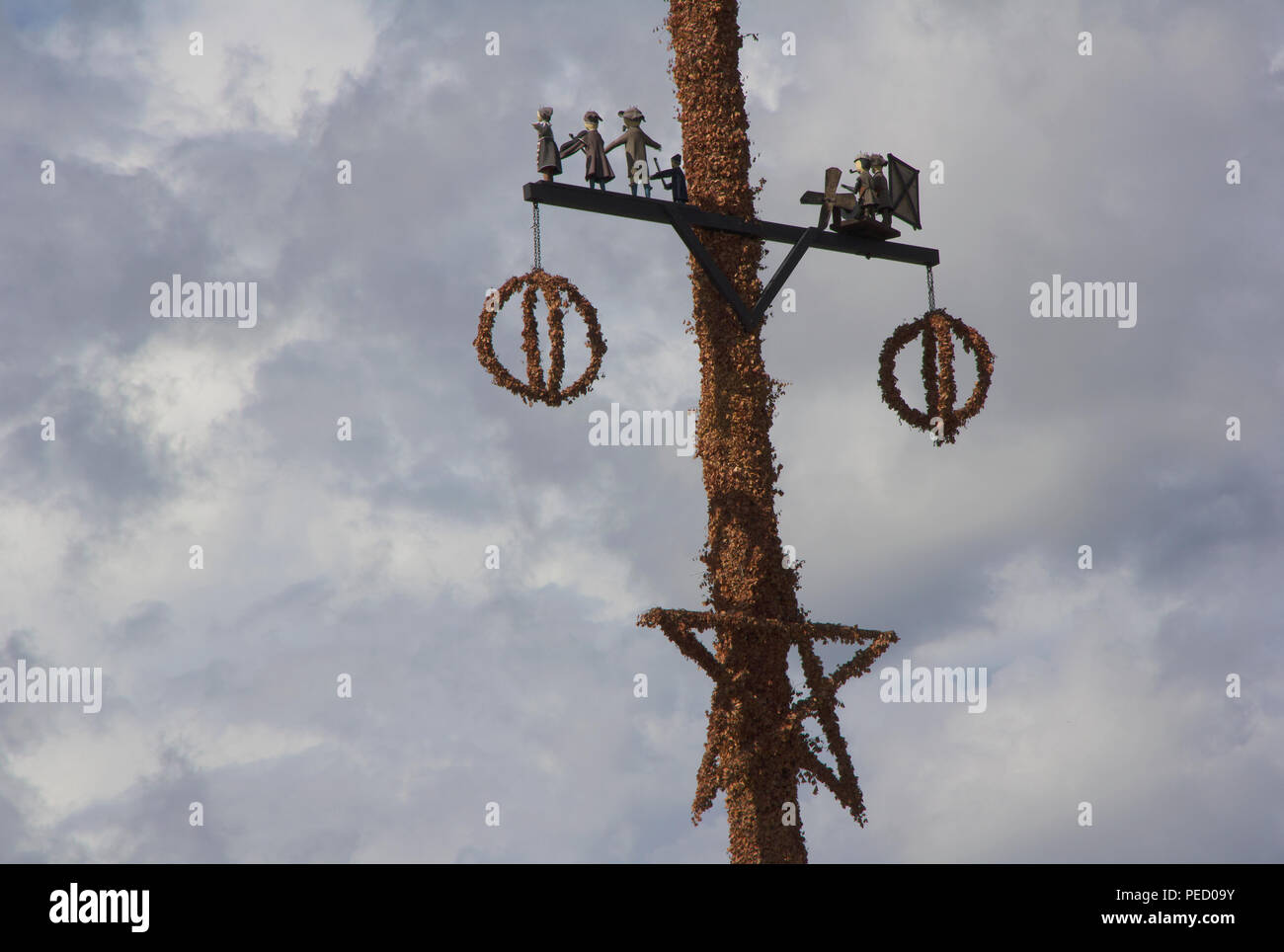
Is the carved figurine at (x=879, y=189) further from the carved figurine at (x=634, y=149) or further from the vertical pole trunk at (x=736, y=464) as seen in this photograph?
the carved figurine at (x=634, y=149)

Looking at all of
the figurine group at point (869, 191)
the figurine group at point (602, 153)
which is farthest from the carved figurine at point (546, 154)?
the figurine group at point (869, 191)

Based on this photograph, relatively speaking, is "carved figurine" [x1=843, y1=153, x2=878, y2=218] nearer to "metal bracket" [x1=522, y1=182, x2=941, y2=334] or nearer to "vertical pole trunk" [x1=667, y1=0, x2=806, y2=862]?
"metal bracket" [x1=522, y1=182, x2=941, y2=334]

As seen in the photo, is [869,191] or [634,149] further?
[869,191]

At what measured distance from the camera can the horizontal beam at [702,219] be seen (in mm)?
18016

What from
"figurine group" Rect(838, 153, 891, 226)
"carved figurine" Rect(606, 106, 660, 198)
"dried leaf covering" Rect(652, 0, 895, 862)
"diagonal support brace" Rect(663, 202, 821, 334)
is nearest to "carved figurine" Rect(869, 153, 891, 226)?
"figurine group" Rect(838, 153, 891, 226)

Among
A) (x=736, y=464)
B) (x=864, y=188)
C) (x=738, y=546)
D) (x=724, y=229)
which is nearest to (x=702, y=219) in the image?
(x=724, y=229)

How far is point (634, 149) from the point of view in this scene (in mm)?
19141

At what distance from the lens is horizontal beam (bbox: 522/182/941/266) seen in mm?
18016

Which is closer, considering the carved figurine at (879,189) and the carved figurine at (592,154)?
the carved figurine at (592,154)

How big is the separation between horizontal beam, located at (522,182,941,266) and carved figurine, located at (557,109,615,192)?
266 mm

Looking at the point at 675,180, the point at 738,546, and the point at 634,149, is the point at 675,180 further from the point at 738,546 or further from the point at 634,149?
the point at 738,546

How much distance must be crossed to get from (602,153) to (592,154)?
0.13m
